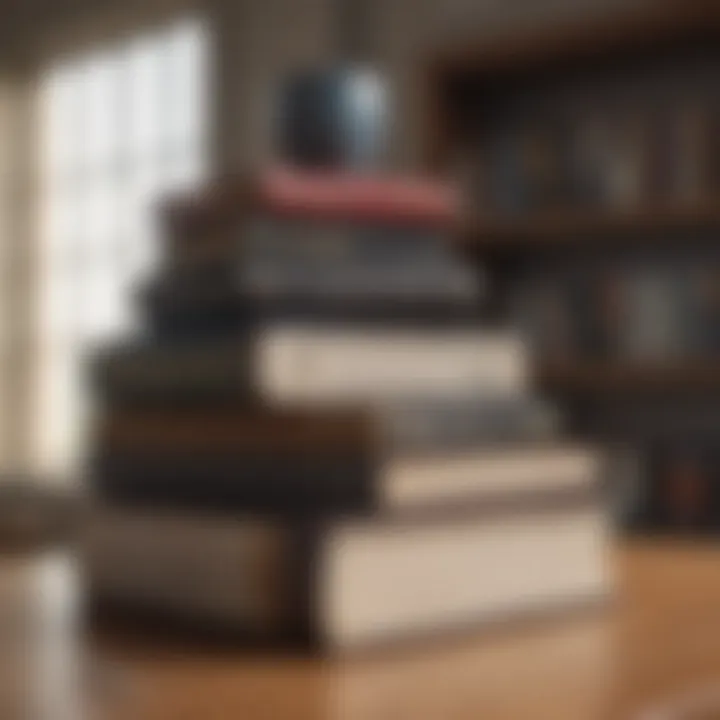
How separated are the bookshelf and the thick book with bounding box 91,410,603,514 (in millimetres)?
2014

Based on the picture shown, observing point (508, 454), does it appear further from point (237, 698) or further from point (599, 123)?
point (599, 123)

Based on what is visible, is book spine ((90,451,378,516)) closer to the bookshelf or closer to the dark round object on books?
the dark round object on books

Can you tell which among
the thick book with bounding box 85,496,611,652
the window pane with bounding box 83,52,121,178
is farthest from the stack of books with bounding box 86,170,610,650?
the window pane with bounding box 83,52,121,178

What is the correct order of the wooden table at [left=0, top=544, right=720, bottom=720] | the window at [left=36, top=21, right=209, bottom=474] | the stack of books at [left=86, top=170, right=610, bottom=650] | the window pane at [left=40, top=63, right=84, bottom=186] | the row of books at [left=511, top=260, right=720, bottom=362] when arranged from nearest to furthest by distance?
the wooden table at [left=0, top=544, right=720, bottom=720] < the stack of books at [left=86, top=170, right=610, bottom=650] < the row of books at [left=511, top=260, right=720, bottom=362] < the window at [left=36, top=21, right=209, bottom=474] < the window pane at [left=40, top=63, right=84, bottom=186]

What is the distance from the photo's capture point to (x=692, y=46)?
9.16 feet

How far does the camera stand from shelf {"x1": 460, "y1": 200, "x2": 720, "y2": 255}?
2.67m

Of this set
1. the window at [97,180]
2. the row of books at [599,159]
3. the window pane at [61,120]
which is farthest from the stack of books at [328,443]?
the window pane at [61,120]

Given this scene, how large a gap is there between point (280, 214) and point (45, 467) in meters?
3.47

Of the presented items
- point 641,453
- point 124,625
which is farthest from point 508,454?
point 641,453

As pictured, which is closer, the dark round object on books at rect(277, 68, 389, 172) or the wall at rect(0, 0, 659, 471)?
the dark round object on books at rect(277, 68, 389, 172)

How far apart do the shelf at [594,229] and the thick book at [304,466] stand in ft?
6.73

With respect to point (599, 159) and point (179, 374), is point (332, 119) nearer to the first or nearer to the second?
point (179, 374)

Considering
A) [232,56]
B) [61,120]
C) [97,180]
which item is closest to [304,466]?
[232,56]

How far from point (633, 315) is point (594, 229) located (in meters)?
0.17
